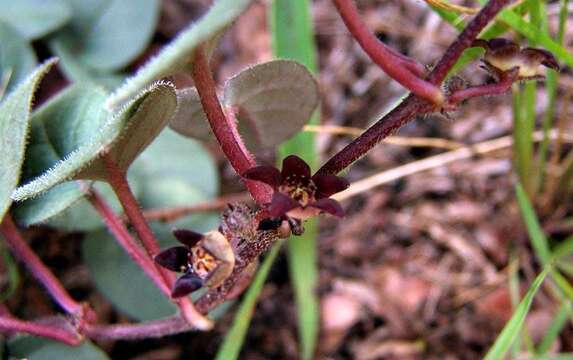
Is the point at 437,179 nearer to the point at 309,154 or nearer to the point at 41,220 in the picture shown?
the point at 309,154

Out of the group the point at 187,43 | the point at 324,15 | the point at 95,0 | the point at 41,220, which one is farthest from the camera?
the point at 324,15

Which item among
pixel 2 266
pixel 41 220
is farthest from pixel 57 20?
pixel 41 220

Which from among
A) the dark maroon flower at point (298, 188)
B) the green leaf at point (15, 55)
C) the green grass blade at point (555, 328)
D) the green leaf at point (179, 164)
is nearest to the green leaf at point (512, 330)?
the green grass blade at point (555, 328)

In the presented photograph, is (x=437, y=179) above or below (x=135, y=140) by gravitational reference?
below

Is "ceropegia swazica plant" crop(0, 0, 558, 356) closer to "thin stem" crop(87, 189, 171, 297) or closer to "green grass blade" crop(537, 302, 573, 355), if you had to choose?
"thin stem" crop(87, 189, 171, 297)

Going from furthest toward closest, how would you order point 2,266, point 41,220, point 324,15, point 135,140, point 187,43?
point 324,15 < point 2,266 < point 41,220 < point 135,140 < point 187,43

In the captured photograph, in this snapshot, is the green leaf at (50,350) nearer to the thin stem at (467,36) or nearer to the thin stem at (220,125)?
the thin stem at (220,125)
